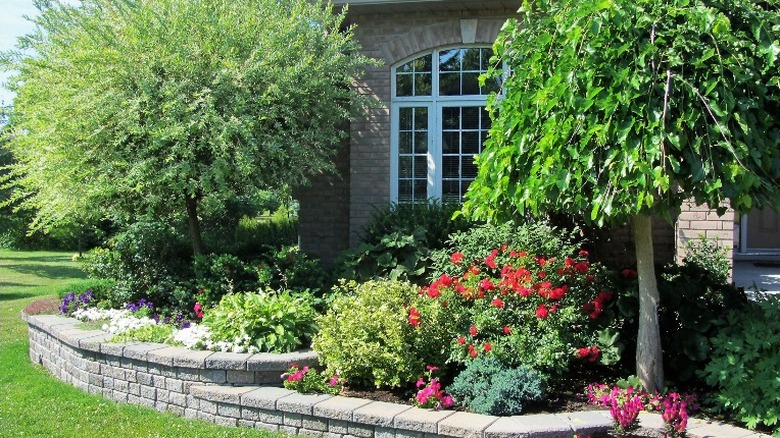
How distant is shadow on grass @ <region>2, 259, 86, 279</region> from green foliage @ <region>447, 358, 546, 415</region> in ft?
46.0

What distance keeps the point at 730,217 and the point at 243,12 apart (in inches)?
223

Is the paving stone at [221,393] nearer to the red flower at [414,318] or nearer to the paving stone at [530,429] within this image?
the red flower at [414,318]

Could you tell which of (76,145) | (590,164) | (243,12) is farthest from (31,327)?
(590,164)

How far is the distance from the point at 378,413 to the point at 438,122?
4.61 metres

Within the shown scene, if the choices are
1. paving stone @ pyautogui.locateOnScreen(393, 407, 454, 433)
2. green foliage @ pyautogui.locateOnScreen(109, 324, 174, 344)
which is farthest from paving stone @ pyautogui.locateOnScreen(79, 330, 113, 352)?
paving stone @ pyautogui.locateOnScreen(393, 407, 454, 433)

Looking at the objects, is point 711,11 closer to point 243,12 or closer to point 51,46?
point 243,12

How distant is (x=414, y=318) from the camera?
499 cm

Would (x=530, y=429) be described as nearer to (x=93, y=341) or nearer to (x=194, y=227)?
(x=93, y=341)

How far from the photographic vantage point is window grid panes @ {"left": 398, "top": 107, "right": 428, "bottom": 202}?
8.45m

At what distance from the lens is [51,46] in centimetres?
755

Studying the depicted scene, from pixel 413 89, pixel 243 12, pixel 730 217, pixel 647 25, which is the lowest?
pixel 730 217

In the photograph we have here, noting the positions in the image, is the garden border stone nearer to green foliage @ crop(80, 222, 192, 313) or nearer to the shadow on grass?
green foliage @ crop(80, 222, 192, 313)

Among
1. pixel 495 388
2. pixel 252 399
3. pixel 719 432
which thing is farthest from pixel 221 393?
pixel 719 432

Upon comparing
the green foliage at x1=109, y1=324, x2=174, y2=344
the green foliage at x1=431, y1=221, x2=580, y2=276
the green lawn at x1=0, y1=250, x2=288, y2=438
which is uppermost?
the green foliage at x1=431, y1=221, x2=580, y2=276
